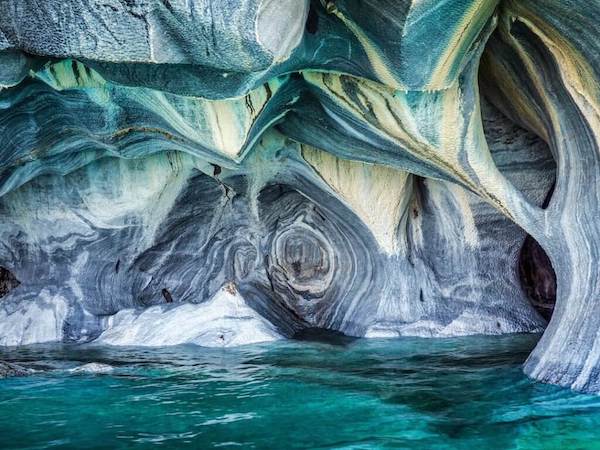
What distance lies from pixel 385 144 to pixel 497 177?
0.74m

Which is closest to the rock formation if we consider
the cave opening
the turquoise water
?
the cave opening

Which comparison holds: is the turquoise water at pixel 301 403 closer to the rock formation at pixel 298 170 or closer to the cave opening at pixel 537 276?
the rock formation at pixel 298 170

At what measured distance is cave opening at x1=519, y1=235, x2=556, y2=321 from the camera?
5.99 meters

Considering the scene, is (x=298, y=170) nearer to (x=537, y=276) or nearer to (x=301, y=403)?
(x=537, y=276)

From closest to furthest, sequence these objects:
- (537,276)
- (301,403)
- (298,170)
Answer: (301,403), (298,170), (537,276)

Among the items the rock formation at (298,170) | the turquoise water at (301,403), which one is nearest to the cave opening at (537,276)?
the rock formation at (298,170)

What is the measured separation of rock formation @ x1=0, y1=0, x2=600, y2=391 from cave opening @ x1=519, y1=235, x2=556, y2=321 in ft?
0.06

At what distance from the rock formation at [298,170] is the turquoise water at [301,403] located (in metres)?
0.54

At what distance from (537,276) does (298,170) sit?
7.52 feet

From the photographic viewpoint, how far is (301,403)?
3414mm

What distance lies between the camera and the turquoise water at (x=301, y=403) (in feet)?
9.37

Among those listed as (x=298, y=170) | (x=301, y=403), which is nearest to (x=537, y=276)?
(x=298, y=170)

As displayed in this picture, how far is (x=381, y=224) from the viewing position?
5.83 m

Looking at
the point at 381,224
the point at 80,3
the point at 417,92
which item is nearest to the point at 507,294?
the point at 381,224
